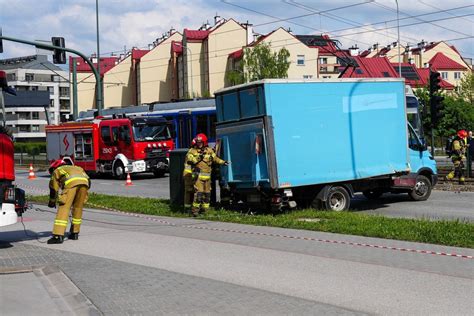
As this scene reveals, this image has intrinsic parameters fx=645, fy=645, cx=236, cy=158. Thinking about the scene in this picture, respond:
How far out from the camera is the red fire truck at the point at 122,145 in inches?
1139

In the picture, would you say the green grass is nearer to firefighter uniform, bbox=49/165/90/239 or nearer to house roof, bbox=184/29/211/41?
firefighter uniform, bbox=49/165/90/239

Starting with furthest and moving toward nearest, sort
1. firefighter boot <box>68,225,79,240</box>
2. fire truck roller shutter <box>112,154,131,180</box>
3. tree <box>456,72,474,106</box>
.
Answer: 1. tree <box>456,72,474,106</box>
2. fire truck roller shutter <box>112,154,131,180</box>
3. firefighter boot <box>68,225,79,240</box>

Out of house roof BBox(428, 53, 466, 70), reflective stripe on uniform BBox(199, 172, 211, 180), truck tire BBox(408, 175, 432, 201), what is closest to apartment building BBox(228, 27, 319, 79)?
house roof BBox(428, 53, 466, 70)

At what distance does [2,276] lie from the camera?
7.78 m

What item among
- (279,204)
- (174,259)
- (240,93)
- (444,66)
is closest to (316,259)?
(174,259)

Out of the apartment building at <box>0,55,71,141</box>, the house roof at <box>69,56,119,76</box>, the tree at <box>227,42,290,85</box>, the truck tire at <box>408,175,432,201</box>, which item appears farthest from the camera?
the apartment building at <box>0,55,71,141</box>

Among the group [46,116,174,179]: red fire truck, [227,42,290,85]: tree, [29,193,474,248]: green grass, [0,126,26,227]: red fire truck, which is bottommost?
[29,193,474,248]: green grass

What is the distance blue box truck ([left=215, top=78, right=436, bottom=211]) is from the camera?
13.3m

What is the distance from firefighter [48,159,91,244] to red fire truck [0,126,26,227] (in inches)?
31.8

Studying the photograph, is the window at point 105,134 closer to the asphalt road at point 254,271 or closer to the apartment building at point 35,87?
the asphalt road at point 254,271

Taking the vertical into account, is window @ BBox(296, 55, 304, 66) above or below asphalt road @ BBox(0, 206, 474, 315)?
above

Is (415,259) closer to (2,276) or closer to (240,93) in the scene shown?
(2,276)

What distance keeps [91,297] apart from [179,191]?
28.3 feet

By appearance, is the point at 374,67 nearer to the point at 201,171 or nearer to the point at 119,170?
the point at 119,170
